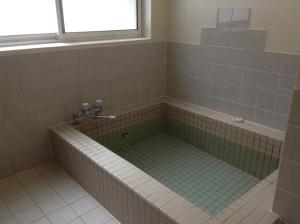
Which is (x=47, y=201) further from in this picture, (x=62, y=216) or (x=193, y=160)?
(x=193, y=160)

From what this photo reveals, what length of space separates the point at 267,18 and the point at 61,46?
1597 mm

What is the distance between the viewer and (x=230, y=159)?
7.63ft

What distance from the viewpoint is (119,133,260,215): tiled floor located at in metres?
1.91

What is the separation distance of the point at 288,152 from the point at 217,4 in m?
1.55

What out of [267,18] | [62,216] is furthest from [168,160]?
[267,18]

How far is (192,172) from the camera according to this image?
221cm

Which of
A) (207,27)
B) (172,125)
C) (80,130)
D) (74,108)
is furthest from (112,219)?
(207,27)

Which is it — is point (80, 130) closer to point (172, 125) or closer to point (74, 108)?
point (74, 108)

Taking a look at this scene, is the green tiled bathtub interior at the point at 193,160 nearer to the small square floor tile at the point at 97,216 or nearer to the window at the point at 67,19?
the small square floor tile at the point at 97,216

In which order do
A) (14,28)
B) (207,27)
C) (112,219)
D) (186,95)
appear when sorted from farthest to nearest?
(186,95), (207,27), (14,28), (112,219)

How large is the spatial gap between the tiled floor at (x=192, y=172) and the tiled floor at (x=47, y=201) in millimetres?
646

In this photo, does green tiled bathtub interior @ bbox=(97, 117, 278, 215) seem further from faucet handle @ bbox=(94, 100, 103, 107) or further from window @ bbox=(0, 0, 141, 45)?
window @ bbox=(0, 0, 141, 45)

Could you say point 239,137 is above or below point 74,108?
below

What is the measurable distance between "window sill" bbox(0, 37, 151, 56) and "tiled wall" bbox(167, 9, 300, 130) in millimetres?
542
